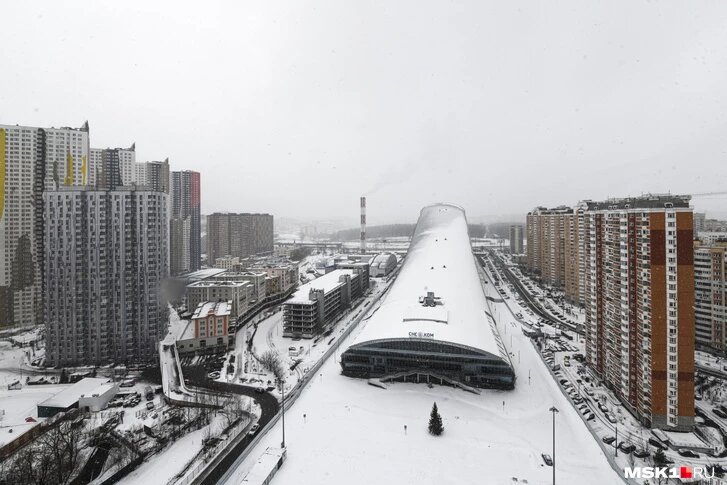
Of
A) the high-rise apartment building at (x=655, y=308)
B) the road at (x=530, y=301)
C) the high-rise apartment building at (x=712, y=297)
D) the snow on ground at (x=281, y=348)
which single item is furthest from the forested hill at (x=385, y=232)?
the high-rise apartment building at (x=655, y=308)

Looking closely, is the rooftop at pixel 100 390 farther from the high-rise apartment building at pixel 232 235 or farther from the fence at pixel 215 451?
the high-rise apartment building at pixel 232 235

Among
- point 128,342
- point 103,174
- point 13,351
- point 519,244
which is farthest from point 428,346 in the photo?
point 519,244

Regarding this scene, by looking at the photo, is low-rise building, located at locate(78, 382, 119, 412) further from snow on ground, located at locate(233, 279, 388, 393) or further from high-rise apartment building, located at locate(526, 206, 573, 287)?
high-rise apartment building, located at locate(526, 206, 573, 287)

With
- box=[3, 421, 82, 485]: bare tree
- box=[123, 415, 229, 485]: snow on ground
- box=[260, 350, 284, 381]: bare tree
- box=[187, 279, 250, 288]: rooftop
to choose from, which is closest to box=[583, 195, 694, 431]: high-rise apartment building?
box=[260, 350, 284, 381]: bare tree

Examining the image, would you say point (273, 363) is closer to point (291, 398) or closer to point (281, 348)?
point (281, 348)

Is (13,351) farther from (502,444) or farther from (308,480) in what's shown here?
(502,444)
